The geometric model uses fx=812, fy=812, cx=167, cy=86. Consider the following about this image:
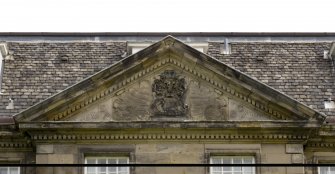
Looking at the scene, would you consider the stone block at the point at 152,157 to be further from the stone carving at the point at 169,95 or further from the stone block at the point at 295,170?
the stone block at the point at 295,170

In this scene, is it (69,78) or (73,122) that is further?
(69,78)

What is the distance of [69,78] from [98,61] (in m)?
1.33

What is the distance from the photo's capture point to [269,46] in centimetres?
2672

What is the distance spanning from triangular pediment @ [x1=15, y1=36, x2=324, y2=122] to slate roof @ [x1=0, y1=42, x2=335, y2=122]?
5.44ft

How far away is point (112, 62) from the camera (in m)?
25.4

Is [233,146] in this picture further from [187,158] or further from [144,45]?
[144,45]

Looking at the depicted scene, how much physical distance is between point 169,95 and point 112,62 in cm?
349

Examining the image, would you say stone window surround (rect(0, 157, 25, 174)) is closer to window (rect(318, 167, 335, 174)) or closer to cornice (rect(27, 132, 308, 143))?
cornice (rect(27, 132, 308, 143))

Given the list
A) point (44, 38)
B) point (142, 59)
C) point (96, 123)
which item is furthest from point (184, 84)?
point (44, 38)

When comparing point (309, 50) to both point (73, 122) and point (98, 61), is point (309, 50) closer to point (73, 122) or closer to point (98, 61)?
point (98, 61)

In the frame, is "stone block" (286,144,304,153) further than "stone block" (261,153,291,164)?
Yes

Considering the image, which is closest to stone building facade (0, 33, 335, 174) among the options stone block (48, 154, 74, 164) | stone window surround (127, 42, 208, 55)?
stone block (48, 154, 74, 164)

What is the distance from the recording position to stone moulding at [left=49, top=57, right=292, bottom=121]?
2220cm

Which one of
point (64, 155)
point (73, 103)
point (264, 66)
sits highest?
point (264, 66)
